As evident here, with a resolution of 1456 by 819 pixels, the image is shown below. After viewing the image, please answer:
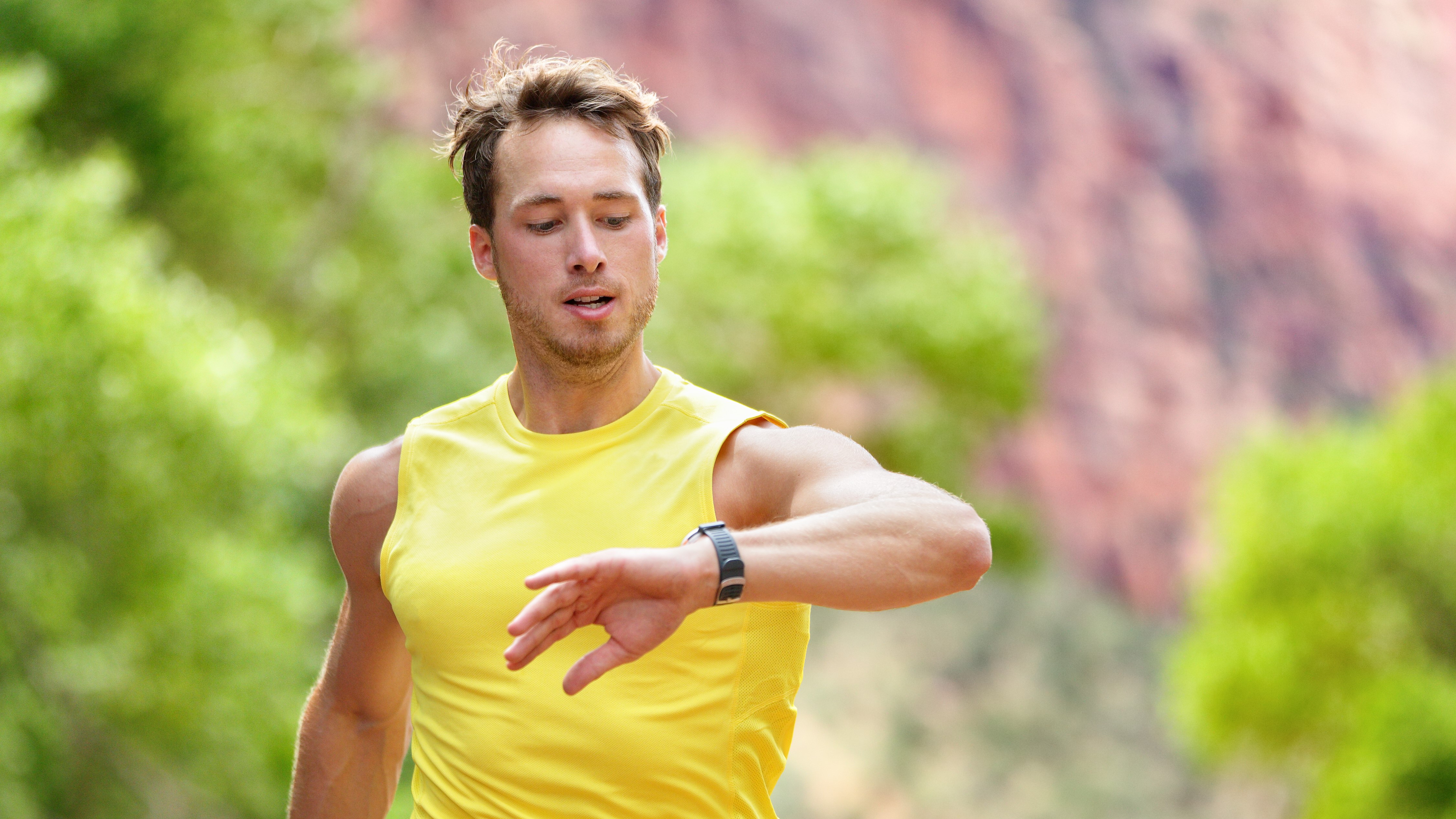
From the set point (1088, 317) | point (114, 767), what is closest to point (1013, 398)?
point (1088, 317)

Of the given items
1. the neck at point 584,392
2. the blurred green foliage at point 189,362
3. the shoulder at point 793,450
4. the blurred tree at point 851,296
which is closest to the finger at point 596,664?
the shoulder at point 793,450

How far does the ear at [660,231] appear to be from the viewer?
218 centimetres

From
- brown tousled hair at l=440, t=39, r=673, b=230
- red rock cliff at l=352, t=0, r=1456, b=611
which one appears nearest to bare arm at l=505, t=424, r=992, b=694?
brown tousled hair at l=440, t=39, r=673, b=230

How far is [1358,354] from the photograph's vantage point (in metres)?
32.8

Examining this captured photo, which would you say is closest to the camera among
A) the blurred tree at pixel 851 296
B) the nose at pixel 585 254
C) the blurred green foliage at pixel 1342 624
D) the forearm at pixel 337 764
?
the nose at pixel 585 254

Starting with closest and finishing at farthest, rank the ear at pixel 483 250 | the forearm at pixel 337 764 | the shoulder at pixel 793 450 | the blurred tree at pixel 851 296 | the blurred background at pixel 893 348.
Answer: the shoulder at pixel 793 450
the ear at pixel 483 250
the forearm at pixel 337 764
the blurred background at pixel 893 348
the blurred tree at pixel 851 296

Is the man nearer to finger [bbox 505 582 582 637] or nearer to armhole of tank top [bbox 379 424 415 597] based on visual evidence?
armhole of tank top [bbox 379 424 415 597]

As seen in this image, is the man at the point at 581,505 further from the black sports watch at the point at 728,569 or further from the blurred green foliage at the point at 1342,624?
the blurred green foliage at the point at 1342,624

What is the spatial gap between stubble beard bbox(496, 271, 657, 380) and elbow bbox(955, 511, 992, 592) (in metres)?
0.65

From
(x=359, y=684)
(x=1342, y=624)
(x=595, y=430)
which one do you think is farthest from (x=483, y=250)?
(x=1342, y=624)

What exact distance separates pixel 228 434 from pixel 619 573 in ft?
21.0

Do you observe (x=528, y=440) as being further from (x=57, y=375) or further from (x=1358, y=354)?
(x=1358, y=354)

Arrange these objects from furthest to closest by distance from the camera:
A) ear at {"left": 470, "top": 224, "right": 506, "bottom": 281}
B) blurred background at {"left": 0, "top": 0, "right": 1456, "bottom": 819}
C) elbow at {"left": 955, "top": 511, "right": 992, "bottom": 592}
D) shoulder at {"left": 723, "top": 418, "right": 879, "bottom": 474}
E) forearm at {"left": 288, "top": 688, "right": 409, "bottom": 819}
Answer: blurred background at {"left": 0, "top": 0, "right": 1456, "bottom": 819}, forearm at {"left": 288, "top": 688, "right": 409, "bottom": 819}, ear at {"left": 470, "top": 224, "right": 506, "bottom": 281}, shoulder at {"left": 723, "top": 418, "right": 879, "bottom": 474}, elbow at {"left": 955, "top": 511, "right": 992, "bottom": 592}

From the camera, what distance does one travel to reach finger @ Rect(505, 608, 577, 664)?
5.21 ft
